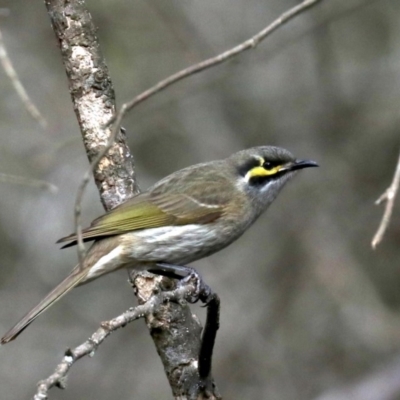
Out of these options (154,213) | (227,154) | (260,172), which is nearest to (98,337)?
(154,213)

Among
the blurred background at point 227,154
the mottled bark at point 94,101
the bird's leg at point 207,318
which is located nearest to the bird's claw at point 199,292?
the bird's leg at point 207,318

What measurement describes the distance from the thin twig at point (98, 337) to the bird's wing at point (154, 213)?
0.97m

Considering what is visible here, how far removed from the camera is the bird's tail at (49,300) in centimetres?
496

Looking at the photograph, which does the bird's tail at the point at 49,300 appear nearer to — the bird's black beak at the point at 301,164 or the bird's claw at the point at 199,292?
the bird's claw at the point at 199,292

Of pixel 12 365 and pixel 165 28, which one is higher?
pixel 165 28

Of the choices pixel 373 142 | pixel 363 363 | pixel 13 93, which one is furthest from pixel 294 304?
pixel 13 93

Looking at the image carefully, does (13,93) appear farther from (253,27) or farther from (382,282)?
(382,282)

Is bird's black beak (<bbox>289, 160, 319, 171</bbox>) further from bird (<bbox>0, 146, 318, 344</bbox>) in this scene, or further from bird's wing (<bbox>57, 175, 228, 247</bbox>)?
bird's wing (<bbox>57, 175, 228, 247</bbox>)

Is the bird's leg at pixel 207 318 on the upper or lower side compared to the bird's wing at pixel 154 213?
lower

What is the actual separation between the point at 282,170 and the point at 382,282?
477 centimetres

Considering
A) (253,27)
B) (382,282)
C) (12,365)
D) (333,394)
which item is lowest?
(333,394)

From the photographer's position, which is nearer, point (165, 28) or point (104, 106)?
point (104, 106)

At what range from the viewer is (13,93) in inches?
449

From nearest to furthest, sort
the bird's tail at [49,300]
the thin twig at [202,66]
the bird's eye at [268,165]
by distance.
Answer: the thin twig at [202,66] → the bird's tail at [49,300] → the bird's eye at [268,165]
